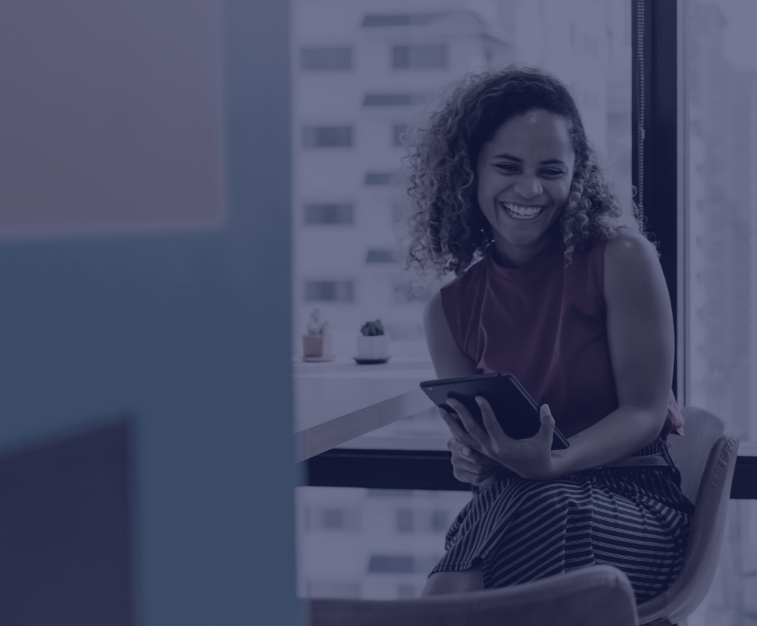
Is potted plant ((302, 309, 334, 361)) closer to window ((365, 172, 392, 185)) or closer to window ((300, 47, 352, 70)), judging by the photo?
window ((365, 172, 392, 185))

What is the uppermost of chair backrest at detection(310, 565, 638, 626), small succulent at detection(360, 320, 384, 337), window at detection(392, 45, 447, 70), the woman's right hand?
window at detection(392, 45, 447, 70)

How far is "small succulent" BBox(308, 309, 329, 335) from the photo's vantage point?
232 cm

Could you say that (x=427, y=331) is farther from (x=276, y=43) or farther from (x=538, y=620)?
(x=276, y=43)

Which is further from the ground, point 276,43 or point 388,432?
point 276,43

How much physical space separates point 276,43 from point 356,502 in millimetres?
2120

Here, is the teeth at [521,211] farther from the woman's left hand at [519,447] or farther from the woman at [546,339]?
Answer: the woman's left hand at [519,447]

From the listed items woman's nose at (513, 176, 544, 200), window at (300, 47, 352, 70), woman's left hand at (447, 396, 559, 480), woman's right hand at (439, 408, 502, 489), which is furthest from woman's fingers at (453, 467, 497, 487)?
window at (300, 47, 352, 70)

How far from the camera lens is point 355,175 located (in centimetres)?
246

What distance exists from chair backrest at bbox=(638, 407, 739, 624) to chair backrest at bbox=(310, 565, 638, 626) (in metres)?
0.62

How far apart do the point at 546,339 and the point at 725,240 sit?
996mm

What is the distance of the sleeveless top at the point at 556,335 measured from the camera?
150cm

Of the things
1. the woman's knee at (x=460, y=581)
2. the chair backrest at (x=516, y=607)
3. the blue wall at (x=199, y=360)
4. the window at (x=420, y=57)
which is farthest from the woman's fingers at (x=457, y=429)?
the window at (x=420, y=57)

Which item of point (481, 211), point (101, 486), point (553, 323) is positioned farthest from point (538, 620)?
point (481, 211)

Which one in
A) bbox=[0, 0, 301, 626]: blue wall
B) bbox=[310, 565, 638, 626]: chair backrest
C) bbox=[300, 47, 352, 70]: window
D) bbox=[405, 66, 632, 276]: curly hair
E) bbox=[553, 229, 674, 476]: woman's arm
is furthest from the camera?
bbox=[300, 47, 352, 70]: window
